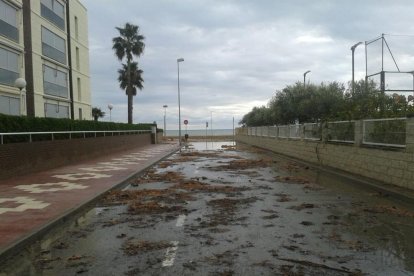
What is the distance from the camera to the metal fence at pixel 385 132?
41.8ft

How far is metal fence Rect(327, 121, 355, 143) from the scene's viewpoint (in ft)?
55.1

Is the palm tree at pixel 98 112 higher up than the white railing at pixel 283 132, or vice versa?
the palm tree at pixel 98 112

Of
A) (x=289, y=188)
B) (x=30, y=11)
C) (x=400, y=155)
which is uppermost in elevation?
(x=30, y=11)

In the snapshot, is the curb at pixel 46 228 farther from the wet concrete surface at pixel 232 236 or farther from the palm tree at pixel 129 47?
the palm tree at pixel 129 47

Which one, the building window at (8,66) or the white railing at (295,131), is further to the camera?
the building window at (8,66)

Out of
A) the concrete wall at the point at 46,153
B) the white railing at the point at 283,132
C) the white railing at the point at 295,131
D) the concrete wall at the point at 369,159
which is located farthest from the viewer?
the white railing at the point at 283,132

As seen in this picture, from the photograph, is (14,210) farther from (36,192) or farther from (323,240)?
(323,240)

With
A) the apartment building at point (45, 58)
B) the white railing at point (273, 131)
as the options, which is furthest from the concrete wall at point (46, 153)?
the white railing at point (273, 131)

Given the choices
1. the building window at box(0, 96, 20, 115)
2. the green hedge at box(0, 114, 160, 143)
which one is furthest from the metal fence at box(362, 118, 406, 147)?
the building window at box(0, 96, 20, 115)

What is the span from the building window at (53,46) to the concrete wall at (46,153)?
12997 mm

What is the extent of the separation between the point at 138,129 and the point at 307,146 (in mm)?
25481

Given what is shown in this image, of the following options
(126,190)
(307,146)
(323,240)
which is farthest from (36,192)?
(307,146)

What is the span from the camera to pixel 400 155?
40.1ft

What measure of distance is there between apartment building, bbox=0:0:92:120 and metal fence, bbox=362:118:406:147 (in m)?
21.7
